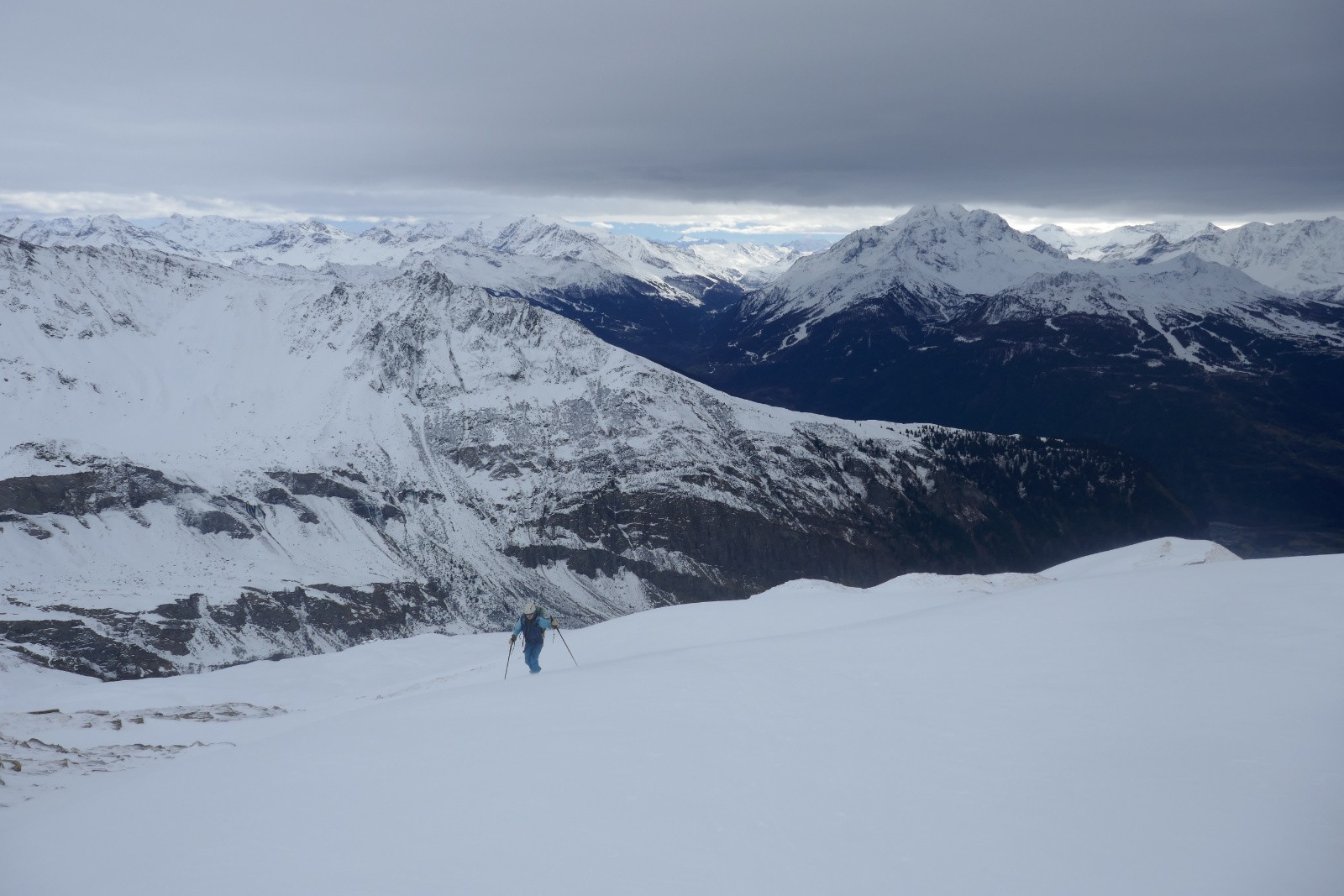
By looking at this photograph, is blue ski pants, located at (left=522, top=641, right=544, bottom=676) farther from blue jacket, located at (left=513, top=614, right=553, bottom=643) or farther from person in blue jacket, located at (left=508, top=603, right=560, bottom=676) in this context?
blue jacket, located at (left=513, top=614, right=553, bottom=643)

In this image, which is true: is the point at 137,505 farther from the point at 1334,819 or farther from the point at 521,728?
the point at 1334,819

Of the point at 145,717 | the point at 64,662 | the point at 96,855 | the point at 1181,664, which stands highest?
the point at 1181,664

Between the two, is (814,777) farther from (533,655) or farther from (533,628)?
(533,655)

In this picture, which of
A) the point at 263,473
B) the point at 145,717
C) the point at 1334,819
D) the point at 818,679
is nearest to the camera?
the point at 1334,819

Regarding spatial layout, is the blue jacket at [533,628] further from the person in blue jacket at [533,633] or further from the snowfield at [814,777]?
the snowfield at [814,777]

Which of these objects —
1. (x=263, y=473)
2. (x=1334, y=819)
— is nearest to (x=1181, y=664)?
(x=1334, y=819)
